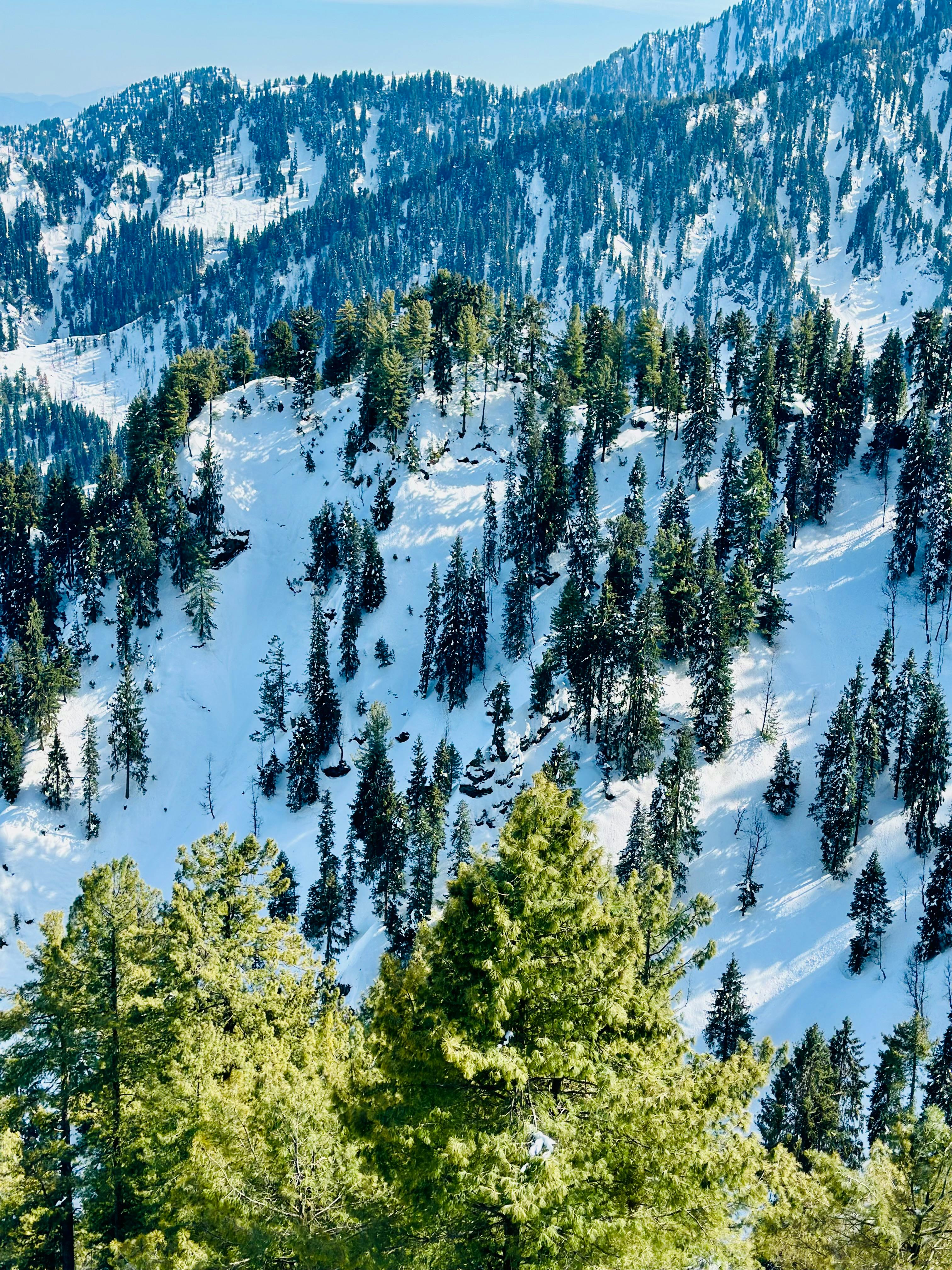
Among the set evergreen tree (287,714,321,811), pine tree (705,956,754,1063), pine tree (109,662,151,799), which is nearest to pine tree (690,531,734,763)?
pine tree (705,956,754,1063)

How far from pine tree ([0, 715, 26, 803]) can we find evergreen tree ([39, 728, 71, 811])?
9.50 feet

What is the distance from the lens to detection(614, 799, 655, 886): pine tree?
239 feet

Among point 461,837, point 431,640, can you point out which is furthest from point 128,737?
point 461,837

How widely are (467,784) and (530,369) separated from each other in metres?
73.7

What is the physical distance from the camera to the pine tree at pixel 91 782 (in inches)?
3878

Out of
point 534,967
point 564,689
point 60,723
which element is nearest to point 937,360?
point 564,689

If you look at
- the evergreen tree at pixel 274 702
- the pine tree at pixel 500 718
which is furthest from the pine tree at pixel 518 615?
the evergreen tree at pixel 274 702

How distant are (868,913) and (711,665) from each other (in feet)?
89.8

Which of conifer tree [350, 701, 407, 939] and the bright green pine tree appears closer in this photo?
the bright green pine tree

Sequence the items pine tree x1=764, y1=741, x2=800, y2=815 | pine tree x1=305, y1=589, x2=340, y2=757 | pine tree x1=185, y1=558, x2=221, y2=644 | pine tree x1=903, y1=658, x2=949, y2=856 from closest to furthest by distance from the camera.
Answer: pine tree x1=903, y1=658, x2=949, y2=856 → pine tree x1=764, y1=741, x2=800, y2=815 → pine tree x1=305, y1=589, x2=340, y2=757 → pine tree x1=185, y1=558, x2=221, y2=644

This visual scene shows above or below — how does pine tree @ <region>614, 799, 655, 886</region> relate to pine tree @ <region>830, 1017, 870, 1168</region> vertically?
above

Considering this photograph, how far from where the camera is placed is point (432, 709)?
10050cm

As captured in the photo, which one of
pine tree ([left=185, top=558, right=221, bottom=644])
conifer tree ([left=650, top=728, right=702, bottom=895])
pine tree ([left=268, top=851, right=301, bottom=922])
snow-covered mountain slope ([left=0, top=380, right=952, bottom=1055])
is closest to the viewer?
pine tree ([left=268, top=851, right=301, bottom=922])

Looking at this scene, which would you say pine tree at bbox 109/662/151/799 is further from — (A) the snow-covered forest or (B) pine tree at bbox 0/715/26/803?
(B) pine tree at bbox 0/715/26/803
